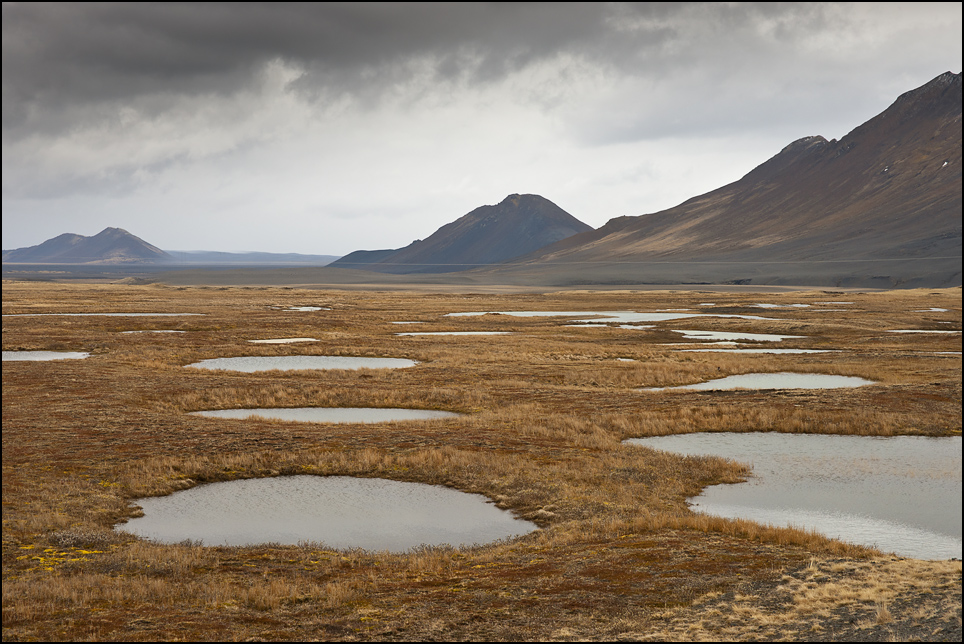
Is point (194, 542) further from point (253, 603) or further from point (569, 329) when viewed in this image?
point (569, 329)

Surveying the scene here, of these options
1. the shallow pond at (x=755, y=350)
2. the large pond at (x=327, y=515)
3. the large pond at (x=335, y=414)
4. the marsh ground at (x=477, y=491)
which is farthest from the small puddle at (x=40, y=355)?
the shallow pond at (x=755, y=350)

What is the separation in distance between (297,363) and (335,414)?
18200 millimetres

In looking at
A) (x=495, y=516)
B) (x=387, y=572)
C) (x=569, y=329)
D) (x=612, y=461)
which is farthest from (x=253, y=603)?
(x=569, y=329)

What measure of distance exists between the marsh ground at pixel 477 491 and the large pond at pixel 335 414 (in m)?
1.05

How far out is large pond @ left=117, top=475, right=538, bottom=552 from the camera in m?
18.2

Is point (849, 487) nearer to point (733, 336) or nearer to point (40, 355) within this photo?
point (733, 336)

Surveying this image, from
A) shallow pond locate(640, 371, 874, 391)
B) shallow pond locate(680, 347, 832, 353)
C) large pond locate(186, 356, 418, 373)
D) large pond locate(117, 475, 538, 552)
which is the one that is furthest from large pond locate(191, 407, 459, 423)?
shallow pond locate(680, 347, 832, 353)

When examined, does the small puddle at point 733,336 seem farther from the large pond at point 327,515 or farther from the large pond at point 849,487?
the large pond at point 327,515

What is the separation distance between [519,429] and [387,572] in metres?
15.9

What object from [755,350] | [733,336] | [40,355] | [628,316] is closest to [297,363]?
[40,355]

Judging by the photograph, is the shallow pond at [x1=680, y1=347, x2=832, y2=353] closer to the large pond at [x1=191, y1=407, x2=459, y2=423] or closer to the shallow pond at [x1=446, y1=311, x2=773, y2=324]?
the large pond at [x1=191, y1=407, x2=459, y2=423]

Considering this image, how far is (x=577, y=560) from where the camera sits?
15.8 meters

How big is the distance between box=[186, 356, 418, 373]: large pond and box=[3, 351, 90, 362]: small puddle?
352 inches

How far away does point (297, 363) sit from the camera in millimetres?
52156
